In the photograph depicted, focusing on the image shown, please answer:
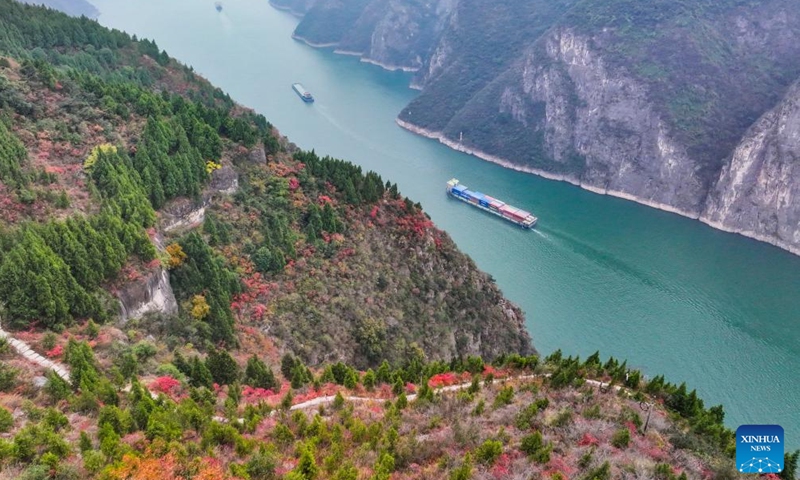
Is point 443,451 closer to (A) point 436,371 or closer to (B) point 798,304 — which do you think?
(A) point 436,371

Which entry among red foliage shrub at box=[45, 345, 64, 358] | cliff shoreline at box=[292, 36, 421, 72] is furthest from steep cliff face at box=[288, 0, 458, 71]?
red foliage shrub at box=[45, 345, 64, 358]

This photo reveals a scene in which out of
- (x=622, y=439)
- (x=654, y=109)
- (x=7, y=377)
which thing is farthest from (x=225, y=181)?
(x=654, y=109)

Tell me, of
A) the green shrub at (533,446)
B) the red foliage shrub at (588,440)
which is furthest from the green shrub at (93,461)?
the red foliage shrub at (588,440)

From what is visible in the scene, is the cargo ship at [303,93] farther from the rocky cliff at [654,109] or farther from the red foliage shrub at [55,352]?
the red foliage shrub at [55,352]

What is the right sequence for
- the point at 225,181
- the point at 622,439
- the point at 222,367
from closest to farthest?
the point at 622,439 → the point at 222,367 → the point at 225,181

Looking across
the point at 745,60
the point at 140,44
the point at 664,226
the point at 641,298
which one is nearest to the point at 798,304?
the point at 641,298

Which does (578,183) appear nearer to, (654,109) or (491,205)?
(654,109)

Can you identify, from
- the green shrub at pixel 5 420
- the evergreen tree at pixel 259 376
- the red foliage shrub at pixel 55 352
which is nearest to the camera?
the green shrub at pixel 5 420
